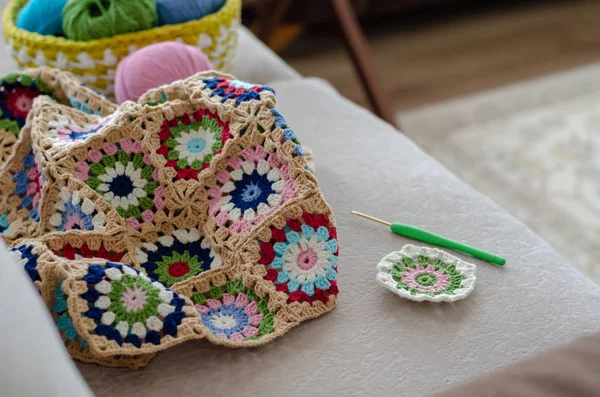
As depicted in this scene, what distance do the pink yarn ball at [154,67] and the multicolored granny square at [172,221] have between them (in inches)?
4.5

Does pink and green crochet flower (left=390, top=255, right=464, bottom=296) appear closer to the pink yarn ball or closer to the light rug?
the pink yarn ball

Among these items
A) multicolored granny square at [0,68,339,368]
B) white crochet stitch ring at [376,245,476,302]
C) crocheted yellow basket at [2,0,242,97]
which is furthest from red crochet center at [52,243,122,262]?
crocheted yellow basket at [2,0,242,97]

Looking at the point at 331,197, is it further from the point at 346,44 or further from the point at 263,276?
the point at 346,44

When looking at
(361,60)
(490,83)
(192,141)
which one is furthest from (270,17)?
(192,141)

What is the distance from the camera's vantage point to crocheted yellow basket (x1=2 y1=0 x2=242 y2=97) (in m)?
0.93

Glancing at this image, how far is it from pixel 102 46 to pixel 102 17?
0.12ft

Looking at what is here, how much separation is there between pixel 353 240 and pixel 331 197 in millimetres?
85

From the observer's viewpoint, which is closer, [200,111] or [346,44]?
[200,111]

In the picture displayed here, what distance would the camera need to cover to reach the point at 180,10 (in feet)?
3.18

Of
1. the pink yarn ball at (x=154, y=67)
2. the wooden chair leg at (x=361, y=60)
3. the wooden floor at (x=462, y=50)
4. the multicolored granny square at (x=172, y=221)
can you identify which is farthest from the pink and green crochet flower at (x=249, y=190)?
the wooden floor at (x=462, y=50)

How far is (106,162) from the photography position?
0.72 meters

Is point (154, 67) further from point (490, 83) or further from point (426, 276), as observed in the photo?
point (490, 83)

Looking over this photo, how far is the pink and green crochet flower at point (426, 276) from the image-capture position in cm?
66

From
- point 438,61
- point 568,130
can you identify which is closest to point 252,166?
point 568,130
